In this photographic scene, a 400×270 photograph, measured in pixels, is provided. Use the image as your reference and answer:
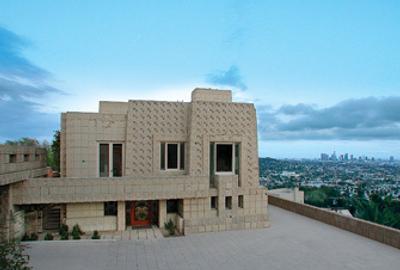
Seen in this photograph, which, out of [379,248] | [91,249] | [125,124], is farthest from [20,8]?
[379,248]

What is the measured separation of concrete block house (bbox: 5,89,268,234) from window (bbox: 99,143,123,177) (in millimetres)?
43

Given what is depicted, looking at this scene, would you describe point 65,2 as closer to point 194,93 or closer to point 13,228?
point 194,93

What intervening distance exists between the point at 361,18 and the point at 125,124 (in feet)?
38.3

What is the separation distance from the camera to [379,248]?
10.7 m

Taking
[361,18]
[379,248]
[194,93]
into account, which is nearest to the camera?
[379,248]

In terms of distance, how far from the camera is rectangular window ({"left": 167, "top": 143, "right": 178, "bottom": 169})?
1486 cm

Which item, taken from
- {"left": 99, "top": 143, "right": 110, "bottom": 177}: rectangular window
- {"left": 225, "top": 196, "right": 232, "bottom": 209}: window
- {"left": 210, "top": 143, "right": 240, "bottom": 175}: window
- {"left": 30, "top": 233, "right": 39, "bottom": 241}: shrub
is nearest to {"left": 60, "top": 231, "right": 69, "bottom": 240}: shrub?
{"left": 30, "top": 233, "right": 39, "bottom": 241}: shrub

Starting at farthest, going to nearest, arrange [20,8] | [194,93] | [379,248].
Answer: [194,93] < [20,8] < [379,248]

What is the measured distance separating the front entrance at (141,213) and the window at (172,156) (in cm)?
181

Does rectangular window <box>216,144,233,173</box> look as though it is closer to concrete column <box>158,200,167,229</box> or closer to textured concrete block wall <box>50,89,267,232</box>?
textured concrete block wall <box>50,89,267,232</box>

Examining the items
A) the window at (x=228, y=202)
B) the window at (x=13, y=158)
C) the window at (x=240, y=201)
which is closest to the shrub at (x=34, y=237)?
the window at (x=13, y=158)

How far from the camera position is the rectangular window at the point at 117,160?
14.4 metres

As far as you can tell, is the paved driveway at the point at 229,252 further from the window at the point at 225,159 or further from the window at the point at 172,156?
the window at the point at 172,156

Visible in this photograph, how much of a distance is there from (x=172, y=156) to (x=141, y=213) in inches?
114
